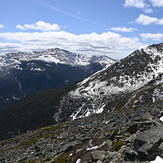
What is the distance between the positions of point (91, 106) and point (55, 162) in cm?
15906

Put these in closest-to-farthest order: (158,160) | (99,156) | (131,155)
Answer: (158,160)
(131,155)
(99,156)

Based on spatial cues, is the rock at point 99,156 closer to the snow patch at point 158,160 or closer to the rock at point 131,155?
the rock at point 131,155

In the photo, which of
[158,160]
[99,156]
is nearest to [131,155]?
[158,160]

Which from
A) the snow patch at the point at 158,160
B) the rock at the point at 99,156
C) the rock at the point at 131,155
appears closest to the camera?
the snow patch at the point at 158,160

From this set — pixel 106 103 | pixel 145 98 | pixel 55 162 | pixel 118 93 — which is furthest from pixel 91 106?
pixel 55 162

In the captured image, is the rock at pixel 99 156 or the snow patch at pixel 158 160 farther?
the rock at pixel 99 156

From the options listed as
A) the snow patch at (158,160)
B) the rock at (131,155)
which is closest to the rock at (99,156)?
the rock at (131,155)

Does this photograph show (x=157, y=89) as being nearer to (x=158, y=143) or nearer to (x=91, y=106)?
(x=91, y=106)

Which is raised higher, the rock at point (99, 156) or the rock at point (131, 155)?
the rock at point (131, 155)

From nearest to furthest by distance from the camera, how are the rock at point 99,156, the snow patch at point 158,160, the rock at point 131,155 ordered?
the snow patch at point 158,160
the rock at point 131,155
the rock at point 99,156

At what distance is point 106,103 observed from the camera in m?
179

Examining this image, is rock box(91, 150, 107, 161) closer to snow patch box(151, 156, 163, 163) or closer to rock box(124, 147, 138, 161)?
rock box(124, 147, 138, 161)

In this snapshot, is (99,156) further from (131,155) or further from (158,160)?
(158,160)

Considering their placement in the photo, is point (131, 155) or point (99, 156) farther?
point (99, 156)
